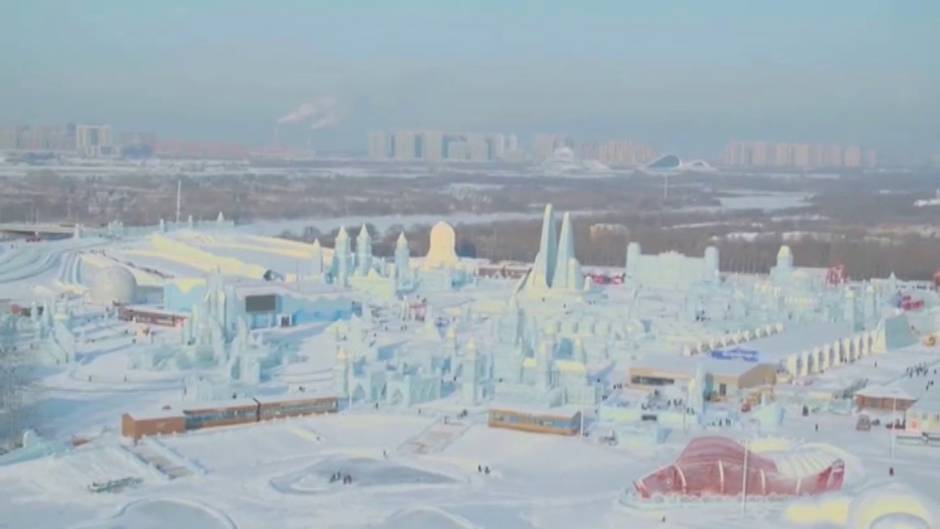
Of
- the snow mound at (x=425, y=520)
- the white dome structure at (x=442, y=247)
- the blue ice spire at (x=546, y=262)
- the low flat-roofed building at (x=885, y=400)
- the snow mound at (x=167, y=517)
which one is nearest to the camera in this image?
the snow mound at (x=167, y=517)

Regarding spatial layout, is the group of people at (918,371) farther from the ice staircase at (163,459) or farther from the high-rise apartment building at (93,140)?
the high-rise apartment building at (93,140)

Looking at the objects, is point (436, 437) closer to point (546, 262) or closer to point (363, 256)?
point (546, 262)

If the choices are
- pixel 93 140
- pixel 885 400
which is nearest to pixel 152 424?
pixel 885 400

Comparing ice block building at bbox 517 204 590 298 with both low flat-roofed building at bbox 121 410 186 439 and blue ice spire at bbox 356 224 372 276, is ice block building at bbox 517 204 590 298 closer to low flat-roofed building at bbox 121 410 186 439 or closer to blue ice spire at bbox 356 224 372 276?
blue ice spire at bbox 356 224 372 276

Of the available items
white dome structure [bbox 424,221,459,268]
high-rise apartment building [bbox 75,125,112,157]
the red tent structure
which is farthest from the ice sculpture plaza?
high-rise apartment building [bbox 75,125,112,157]

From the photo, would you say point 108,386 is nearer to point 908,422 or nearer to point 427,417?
point 427,417

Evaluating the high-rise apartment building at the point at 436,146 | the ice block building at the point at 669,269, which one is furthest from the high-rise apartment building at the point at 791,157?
the ice block building at the point at 669,269

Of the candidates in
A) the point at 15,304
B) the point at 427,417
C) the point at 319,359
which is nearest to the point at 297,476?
the point at 427,417
